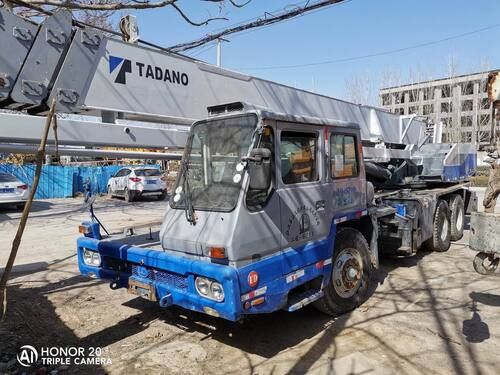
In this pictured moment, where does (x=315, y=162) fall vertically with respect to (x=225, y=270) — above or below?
above

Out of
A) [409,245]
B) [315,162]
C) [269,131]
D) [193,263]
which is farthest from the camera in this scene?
[409,245]

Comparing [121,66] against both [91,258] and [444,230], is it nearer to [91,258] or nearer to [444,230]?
[91,258]

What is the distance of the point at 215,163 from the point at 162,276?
4.24 feet

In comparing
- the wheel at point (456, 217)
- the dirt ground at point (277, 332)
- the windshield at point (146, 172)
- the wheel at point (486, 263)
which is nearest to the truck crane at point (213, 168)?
the dirt ground at point (277, 332)

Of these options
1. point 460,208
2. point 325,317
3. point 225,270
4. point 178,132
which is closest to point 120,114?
point 178,132

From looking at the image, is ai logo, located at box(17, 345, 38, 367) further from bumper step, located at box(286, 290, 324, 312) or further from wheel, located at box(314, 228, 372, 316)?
wheel, located at box(314, 228, 372, 316)

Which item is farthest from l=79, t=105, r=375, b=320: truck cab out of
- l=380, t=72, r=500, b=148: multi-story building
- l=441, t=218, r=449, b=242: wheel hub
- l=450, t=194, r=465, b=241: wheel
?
l=380, t=72, r=500, b=148: multi-story building

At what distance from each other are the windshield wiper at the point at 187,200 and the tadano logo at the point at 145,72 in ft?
2.90

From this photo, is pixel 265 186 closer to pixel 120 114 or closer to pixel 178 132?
pixel 178 132

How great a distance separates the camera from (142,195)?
19797 mm

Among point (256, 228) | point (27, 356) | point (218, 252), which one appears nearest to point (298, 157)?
point (256, 228)

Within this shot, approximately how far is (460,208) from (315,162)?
6793 millimetres

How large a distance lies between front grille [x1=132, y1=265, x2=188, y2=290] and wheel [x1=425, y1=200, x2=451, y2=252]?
20.3ft

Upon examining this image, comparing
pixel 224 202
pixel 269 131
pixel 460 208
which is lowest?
pixel 460 208
